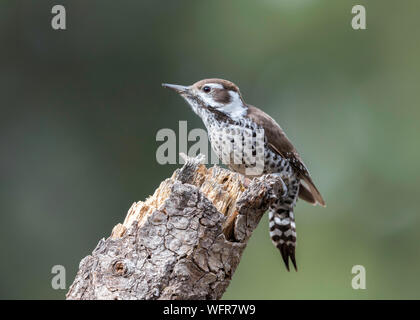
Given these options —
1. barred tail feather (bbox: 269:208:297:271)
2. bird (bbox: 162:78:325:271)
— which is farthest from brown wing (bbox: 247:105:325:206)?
barred tail feather (bbox: 269:208:297:271)

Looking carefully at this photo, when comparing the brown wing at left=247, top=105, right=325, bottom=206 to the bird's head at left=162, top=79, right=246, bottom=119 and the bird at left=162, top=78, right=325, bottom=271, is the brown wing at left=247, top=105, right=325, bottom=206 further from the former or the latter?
the bird's head at left=162, top=79, right=246, bottom=119

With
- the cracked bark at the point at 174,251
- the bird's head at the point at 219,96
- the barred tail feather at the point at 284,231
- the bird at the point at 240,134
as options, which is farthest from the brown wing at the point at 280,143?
the cracked bark at the point at 174,251

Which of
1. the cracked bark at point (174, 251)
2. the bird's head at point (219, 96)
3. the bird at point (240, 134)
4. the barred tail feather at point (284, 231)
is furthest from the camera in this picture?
the barred tail feather at point (284, 231)

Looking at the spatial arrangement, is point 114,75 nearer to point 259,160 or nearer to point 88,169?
point 88,169

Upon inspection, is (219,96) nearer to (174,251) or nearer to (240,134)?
(240,134)

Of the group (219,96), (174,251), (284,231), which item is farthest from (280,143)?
(174,251)

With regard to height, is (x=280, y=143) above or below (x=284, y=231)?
above

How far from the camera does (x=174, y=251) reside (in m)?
3.37

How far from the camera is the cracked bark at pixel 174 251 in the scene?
332 centimetres

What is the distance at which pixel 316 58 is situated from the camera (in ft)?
29.0

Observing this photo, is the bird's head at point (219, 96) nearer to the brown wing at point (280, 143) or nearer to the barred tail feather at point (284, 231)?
the brown wing at point (280, 143)

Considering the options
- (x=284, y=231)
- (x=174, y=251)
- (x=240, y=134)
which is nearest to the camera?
(x=174, y=251)

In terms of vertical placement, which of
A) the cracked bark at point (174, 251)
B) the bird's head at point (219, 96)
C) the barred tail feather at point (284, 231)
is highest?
the bird's head at point (219, 96)

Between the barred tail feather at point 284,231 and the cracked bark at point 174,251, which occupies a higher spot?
the cracked bark at point 174,251
